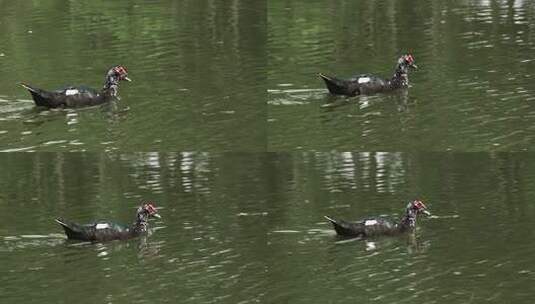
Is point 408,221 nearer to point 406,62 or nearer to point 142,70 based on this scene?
point 406,62

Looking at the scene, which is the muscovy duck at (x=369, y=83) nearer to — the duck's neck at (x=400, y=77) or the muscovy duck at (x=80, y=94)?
the duck's neck at (x=400, y=77)

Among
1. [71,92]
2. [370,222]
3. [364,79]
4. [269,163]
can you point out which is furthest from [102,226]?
[364,79]

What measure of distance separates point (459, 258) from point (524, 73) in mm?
10786

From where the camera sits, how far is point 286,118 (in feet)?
129

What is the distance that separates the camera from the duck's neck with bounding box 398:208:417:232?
3684cm

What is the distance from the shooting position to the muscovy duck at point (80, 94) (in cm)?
4025

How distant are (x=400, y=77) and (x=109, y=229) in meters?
9.55

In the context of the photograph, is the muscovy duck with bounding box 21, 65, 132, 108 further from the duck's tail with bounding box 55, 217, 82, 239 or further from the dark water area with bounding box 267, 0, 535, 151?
the duck's tail with bounding box 55, 217, 82, 239

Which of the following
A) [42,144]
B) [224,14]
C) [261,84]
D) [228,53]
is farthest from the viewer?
[224,14]

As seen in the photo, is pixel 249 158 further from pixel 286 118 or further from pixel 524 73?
pixel 524 73

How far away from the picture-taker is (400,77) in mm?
42500

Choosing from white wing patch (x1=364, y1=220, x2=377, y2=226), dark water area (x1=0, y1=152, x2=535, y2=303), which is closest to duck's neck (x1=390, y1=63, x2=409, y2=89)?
dark water area (x1=0, y1=152, x2=535, y2=303)

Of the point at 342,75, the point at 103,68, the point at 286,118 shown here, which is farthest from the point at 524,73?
the point at 103,68

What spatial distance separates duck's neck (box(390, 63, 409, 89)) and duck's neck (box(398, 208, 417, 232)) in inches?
234
